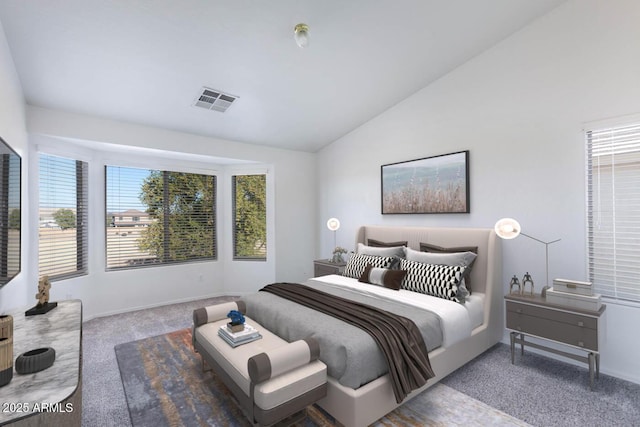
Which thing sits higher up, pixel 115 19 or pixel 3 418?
pixel 115 19

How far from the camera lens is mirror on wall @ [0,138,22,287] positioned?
79.2 inches

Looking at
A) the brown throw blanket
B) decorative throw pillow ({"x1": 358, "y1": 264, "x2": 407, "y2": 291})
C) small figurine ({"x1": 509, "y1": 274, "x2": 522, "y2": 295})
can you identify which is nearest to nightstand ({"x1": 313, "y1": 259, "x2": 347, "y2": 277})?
decorative throw pillow ({"x1": 358, "y1": 264, "x2": 407, "y2": 291})

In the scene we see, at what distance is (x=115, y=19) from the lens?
2494mm

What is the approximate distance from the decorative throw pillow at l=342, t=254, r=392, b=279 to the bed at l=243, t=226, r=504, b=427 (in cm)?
13

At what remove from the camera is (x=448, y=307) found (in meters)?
2.79

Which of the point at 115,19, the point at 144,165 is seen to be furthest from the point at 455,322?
the point at 144,165

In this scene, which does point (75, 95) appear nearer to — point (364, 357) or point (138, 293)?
point (138, 293)

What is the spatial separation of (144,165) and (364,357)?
4.51 m

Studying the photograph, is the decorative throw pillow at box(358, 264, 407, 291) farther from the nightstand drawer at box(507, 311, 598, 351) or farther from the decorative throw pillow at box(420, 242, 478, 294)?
the nightstand drawer at box(507, 311, 598, 351)

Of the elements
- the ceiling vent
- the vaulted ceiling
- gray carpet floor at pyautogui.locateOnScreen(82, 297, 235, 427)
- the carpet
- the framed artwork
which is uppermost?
the vaulted ceiling

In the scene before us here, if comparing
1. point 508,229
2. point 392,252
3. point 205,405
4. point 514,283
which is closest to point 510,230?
point 508,229

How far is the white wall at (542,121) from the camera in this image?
2.70 meters

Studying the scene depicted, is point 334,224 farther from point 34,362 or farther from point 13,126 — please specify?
point 34,362

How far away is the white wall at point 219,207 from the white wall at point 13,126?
323 mm
